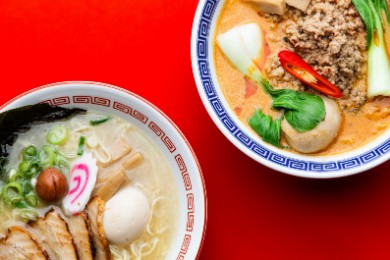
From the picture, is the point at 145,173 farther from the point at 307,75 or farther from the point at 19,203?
the point at 307,75

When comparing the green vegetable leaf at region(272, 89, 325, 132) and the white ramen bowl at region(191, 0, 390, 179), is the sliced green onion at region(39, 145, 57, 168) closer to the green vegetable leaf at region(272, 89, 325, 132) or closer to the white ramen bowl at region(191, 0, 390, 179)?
the white ramen bowl at region(191, 0, 390, 179)

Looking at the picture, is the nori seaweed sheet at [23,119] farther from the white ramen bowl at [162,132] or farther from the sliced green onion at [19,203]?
the sliced green onion at [19,203]

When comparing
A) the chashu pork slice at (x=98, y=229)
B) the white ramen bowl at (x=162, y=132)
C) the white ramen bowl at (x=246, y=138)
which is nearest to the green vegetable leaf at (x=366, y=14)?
the white ramen bowl at (x=246, y=138)

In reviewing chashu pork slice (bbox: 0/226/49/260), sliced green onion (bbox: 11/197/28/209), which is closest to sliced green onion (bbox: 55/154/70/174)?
sliced green onion (bbox: 11/197/28/209)

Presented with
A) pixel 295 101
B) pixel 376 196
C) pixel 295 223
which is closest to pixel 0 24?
pixel 295 101

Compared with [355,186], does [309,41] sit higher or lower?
higher

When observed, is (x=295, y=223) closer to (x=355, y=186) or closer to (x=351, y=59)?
(x=355, y=186)

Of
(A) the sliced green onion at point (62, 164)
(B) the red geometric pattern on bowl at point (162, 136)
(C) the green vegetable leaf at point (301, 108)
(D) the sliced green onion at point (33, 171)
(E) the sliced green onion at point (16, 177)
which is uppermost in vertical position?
(C) the green vegetable leaf at point (301, 108)
